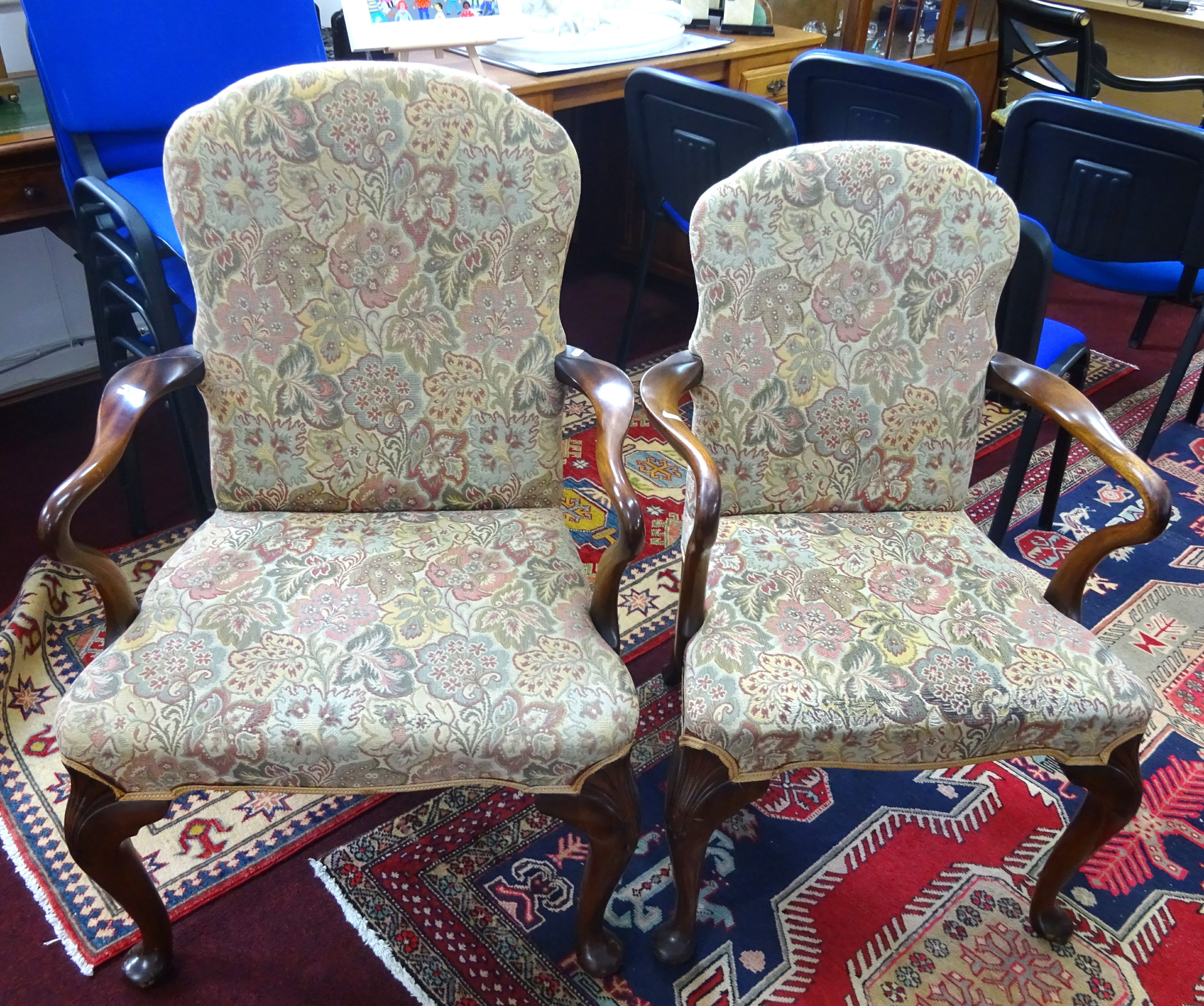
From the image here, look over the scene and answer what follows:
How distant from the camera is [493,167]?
1177 mm

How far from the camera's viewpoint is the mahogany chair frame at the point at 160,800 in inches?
39.1

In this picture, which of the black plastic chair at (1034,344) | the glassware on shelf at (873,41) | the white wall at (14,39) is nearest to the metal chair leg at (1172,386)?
the black plastic chair at (1034,344)

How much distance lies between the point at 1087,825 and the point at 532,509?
82 centimetres

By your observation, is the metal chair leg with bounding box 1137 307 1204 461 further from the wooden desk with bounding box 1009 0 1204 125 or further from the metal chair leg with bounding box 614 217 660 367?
the wooden desk with bounding box 1009 0 1204 125

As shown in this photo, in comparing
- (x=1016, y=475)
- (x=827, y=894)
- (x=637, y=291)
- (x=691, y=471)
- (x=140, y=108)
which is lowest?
(x=827, y=894)

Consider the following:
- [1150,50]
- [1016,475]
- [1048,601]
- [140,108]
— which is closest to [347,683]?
[1048,601]

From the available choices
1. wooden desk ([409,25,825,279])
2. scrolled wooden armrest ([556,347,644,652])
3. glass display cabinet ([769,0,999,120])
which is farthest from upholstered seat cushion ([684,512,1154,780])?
glass display cabinet ([769,0,999,120])

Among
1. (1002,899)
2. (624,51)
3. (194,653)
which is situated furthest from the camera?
(624,51)

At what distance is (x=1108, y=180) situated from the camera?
188 cm

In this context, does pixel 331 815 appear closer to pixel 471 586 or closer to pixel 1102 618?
pixel 471 586

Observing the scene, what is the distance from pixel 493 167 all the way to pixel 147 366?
495mm

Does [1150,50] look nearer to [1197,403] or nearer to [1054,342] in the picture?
[1197,403]

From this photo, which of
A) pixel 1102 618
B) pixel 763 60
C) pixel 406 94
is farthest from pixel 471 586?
pixel 763 60

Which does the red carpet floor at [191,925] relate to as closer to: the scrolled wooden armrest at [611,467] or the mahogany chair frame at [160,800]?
the mahogany chair frame at [160,800]
